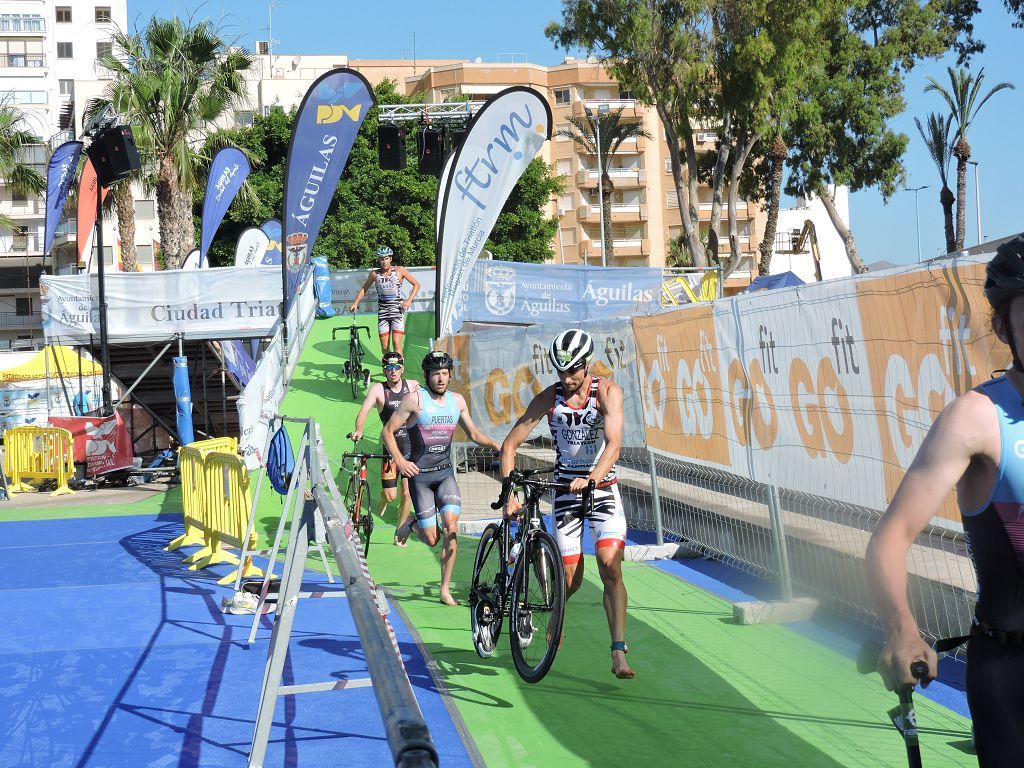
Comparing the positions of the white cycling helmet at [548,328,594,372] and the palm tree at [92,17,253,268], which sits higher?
the palm tree at [92,17,253,268]

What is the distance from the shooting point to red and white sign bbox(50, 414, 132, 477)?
2011cm

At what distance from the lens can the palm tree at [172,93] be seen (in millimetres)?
30172

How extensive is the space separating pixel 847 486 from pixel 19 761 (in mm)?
4967

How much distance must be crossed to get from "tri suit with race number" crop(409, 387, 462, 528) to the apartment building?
70.9m

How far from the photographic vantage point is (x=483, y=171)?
18062 millimetres

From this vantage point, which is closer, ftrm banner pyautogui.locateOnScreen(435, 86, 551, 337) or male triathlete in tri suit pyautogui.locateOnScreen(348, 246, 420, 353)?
male triathlete in tri suit pyautogui.locateOnScreen(348, 246, 420, 353)

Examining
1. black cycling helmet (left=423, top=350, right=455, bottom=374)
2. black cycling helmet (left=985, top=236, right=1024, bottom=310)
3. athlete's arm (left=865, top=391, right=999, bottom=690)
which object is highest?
black cycling helmet (left=985, top=236, right=1024, bottom=310)

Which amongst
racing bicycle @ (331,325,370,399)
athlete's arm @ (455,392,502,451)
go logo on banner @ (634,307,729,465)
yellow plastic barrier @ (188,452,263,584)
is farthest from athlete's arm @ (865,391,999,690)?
racing bicycle @ (331,325,370,399)

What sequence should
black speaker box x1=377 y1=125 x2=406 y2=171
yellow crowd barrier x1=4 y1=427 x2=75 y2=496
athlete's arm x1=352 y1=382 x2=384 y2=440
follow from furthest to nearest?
black speaker box x1=377 y1=125 x2=406 y2=171 < yellow crowd barrier x1=4 y1=427 x2=75 y2=496 < athlete's arm x1=352 y1=382 x2=384 y2=440

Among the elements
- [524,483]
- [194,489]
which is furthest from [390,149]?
[524,483]

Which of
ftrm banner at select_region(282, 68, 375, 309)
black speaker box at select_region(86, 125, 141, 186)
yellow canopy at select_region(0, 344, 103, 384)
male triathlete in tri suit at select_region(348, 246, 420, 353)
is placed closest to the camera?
male triathlete in tri suit at select_region(348, 246, 420, 353)

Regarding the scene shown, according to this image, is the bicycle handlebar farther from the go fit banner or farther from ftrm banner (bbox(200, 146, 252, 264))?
ftrm banner (bbox(200, 146, 252, 264))

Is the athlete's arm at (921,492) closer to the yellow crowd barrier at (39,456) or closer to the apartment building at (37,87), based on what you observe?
the yellow crowd barrier at (39,456)

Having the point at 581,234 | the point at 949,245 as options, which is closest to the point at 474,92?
the point at 581,234
